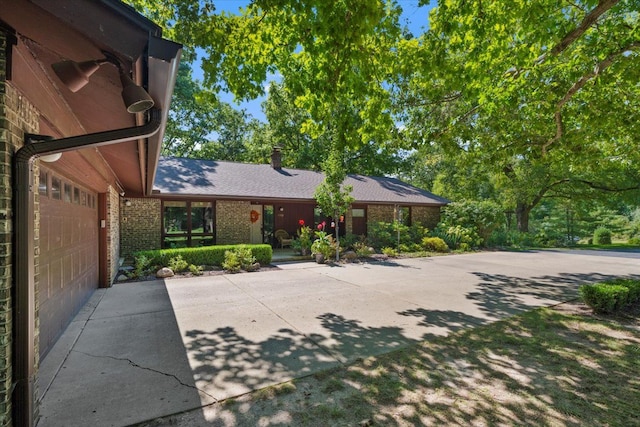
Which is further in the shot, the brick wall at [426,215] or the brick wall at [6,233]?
the brick wall at [426,215]

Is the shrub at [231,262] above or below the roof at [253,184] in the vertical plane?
below

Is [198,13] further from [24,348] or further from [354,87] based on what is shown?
[24,348]

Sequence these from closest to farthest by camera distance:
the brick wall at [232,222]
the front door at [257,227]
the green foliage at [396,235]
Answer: the brick wall at [232,222] → the front door at [257,227] → the green foliage at [396,235]

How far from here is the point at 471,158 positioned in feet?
35.2

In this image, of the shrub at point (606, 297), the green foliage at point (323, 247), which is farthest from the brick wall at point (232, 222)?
the shrub at point (606, 297)

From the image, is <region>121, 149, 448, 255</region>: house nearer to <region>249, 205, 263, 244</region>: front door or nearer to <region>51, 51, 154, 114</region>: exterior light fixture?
<region>249, 205, 263, 244</region>: front door

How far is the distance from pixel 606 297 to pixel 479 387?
428 cm

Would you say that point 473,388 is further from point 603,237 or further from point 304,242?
point 603,237

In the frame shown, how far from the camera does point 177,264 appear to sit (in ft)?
33.0

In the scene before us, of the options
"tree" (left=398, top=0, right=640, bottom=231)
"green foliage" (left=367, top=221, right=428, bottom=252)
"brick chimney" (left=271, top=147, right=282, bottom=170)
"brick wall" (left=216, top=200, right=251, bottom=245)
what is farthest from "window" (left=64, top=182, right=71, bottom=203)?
"brick chimney" (left=271, top=147, right=282, bottom=170)

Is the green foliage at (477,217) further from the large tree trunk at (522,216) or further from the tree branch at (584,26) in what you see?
the tree branch at (584,26)

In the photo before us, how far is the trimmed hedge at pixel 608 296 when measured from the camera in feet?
19.1

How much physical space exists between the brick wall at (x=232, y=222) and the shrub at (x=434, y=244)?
361 inches

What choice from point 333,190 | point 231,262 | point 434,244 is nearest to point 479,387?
point 231,262
